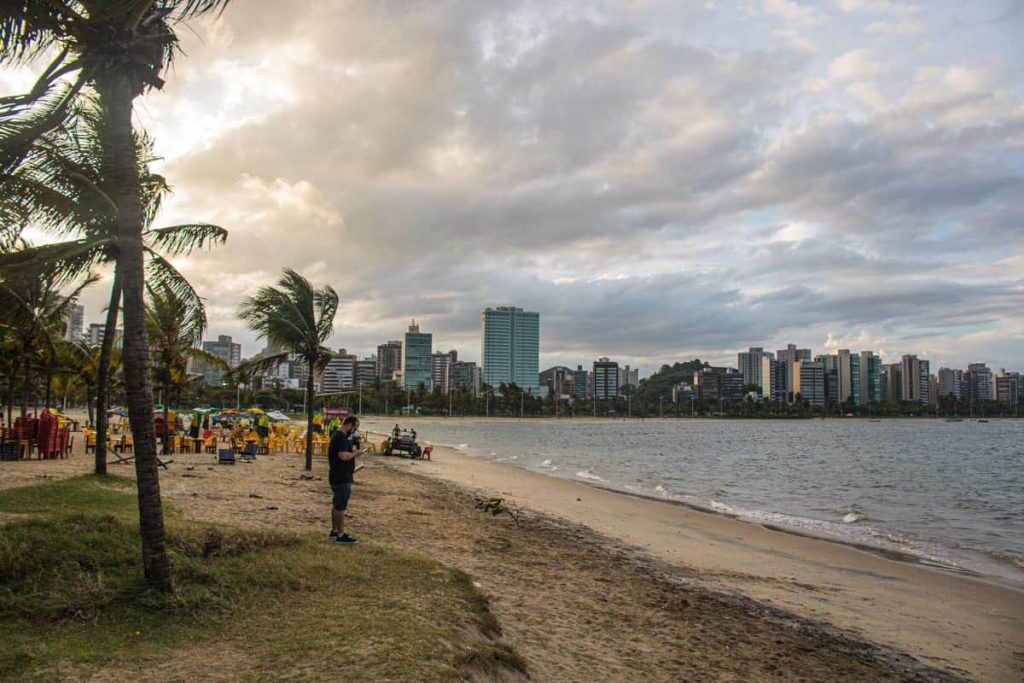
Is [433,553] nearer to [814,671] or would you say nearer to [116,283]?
[814,671]

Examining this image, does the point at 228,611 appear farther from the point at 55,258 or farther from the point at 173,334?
the point at 173,334

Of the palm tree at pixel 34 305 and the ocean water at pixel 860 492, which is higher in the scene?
the palm tree at pixel 34 305

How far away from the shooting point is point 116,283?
42.6 feet

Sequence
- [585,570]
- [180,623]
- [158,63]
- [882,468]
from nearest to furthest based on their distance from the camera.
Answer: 1. [180,623]
2. [158,63]
3. [585,570]
4. [882,468]

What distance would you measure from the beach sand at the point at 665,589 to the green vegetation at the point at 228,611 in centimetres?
35

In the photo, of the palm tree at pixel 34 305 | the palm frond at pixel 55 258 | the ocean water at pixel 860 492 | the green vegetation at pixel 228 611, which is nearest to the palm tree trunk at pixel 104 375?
the palm tree at pixel 34 305

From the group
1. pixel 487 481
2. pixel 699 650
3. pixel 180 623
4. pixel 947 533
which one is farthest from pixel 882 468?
pixel 180 623

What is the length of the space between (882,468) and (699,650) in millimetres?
35384

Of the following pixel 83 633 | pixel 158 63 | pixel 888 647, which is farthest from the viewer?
pixel 888 647

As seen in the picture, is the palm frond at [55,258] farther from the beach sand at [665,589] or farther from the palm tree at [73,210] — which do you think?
the beach sand at [665,589]

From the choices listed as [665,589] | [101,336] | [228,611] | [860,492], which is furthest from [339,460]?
[101,336]

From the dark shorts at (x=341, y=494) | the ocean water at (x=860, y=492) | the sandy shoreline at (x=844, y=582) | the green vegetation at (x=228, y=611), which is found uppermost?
the dark shorts at (x=341, y=494)

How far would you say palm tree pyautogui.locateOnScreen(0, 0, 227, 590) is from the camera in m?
5.20

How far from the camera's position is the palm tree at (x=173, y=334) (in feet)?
27.9
